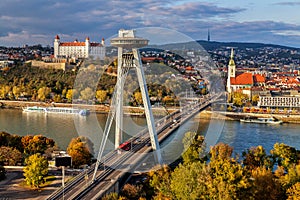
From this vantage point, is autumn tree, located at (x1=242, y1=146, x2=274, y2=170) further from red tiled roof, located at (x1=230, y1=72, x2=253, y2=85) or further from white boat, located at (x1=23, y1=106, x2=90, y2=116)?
red tiled roof, located at (x1=230, y1=72, x2=253, y2=85)

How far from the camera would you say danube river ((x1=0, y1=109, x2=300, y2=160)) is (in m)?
7.00

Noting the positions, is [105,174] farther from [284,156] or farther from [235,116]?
[235,116]

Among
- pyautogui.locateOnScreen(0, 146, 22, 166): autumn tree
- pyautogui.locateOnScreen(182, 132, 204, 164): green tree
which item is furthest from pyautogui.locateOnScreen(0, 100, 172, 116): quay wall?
pyautogui.locateOnScreen(0, 146, 22, 166): autumn tree

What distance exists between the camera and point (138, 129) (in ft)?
27.8

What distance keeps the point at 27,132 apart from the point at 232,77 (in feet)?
33.5

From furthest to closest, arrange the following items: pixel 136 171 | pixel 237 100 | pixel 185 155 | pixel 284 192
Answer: pixel 237 100, pixel 185 155, pixel 136 171, pixel 284 192

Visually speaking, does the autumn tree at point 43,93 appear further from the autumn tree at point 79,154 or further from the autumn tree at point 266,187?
the autumn tree at point 266,187

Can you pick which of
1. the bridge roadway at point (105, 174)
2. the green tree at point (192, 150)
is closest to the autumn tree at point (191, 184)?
the bridge roadway at point (105, 174)

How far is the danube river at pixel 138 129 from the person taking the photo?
23.0 ft

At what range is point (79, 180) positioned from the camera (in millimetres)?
4180

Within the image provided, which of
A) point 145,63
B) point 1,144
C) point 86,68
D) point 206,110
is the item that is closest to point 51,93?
point 86,68

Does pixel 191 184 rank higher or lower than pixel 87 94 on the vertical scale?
lower

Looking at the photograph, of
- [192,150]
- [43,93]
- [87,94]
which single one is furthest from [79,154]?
[43,93]

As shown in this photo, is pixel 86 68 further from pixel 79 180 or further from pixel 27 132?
pixel 79 180
